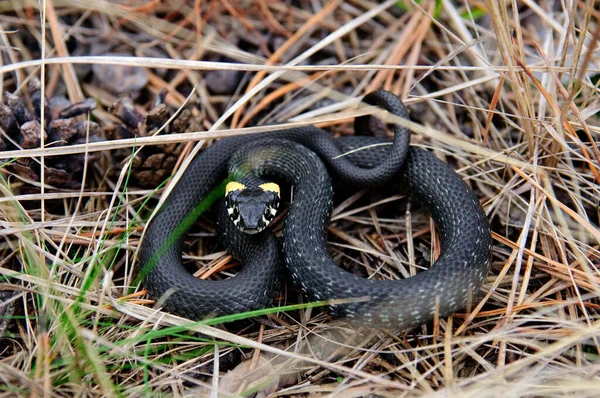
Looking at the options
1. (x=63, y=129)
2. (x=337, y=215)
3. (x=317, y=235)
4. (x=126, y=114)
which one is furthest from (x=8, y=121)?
(x=337, y=215)

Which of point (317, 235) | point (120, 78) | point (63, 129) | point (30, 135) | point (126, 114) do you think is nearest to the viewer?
point (317, 235)

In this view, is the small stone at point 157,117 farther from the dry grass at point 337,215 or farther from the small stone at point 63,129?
the small stone at point 63,129

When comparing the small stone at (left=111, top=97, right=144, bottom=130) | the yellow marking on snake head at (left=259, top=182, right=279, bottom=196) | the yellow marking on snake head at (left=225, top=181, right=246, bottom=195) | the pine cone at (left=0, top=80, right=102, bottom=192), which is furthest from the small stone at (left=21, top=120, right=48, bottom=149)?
the yellow marking on snake head at (left=259, top=182, right=279, bottom=196)

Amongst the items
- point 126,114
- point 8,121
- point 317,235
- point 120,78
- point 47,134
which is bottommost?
point 317,235

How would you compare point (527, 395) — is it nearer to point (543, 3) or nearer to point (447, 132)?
point (447, 132)

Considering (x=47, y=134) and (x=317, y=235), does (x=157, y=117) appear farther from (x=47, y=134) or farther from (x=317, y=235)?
(x=317, y=235)

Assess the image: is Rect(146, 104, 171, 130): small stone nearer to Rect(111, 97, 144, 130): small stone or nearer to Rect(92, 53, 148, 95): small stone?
Rect(111, 97, 144, 130): small stone
